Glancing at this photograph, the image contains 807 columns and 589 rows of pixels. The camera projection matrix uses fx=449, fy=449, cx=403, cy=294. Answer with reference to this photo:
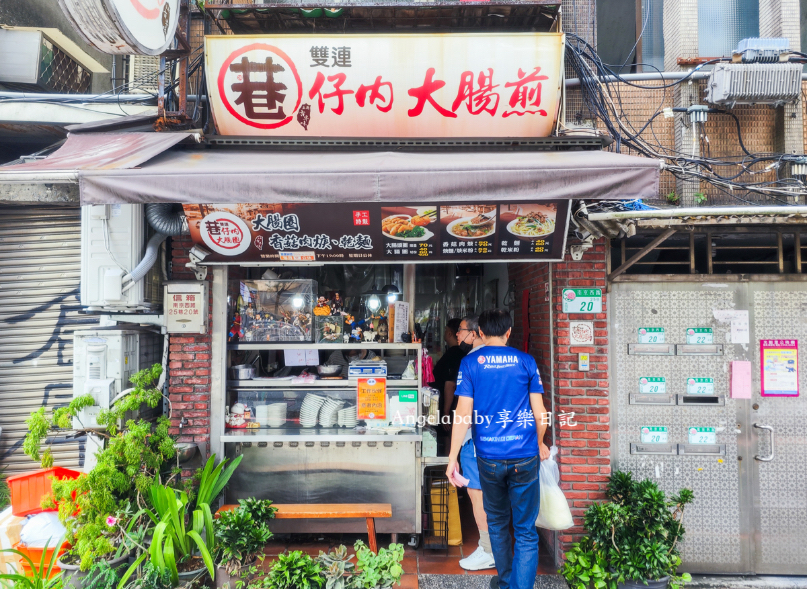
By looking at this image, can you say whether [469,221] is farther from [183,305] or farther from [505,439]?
[183,305]

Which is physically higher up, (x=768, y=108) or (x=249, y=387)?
(x=768, y=108)

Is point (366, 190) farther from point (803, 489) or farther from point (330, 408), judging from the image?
point (803, 489)

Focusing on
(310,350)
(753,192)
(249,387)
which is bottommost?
(249,387)

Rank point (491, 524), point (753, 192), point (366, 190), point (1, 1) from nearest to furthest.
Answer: point (366, 190)
point (491, 524)
point (753, 192)
point (1, 1)

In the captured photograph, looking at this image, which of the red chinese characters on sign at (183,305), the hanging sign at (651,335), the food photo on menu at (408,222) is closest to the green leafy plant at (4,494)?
the red chinese characters on sign at (183,305)

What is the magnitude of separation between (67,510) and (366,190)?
11.2ft

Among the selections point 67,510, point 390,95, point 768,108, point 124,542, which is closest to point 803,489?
point 768,108

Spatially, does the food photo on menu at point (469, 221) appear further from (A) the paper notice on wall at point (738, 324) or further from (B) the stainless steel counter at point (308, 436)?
(A) the paper notice on wall at point (738, 324)

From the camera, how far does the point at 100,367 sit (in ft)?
13.7

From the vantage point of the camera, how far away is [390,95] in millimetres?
4387

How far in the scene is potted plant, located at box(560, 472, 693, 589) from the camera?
12.3ft

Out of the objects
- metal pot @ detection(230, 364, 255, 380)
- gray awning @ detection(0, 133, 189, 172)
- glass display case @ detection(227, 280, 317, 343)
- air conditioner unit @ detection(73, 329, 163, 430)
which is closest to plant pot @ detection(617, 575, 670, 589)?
glass display case @ detection(227, 280, 317, 343)

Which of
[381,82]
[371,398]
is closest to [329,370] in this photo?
[371,398]

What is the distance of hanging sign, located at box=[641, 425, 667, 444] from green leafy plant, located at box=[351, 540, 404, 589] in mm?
2631
